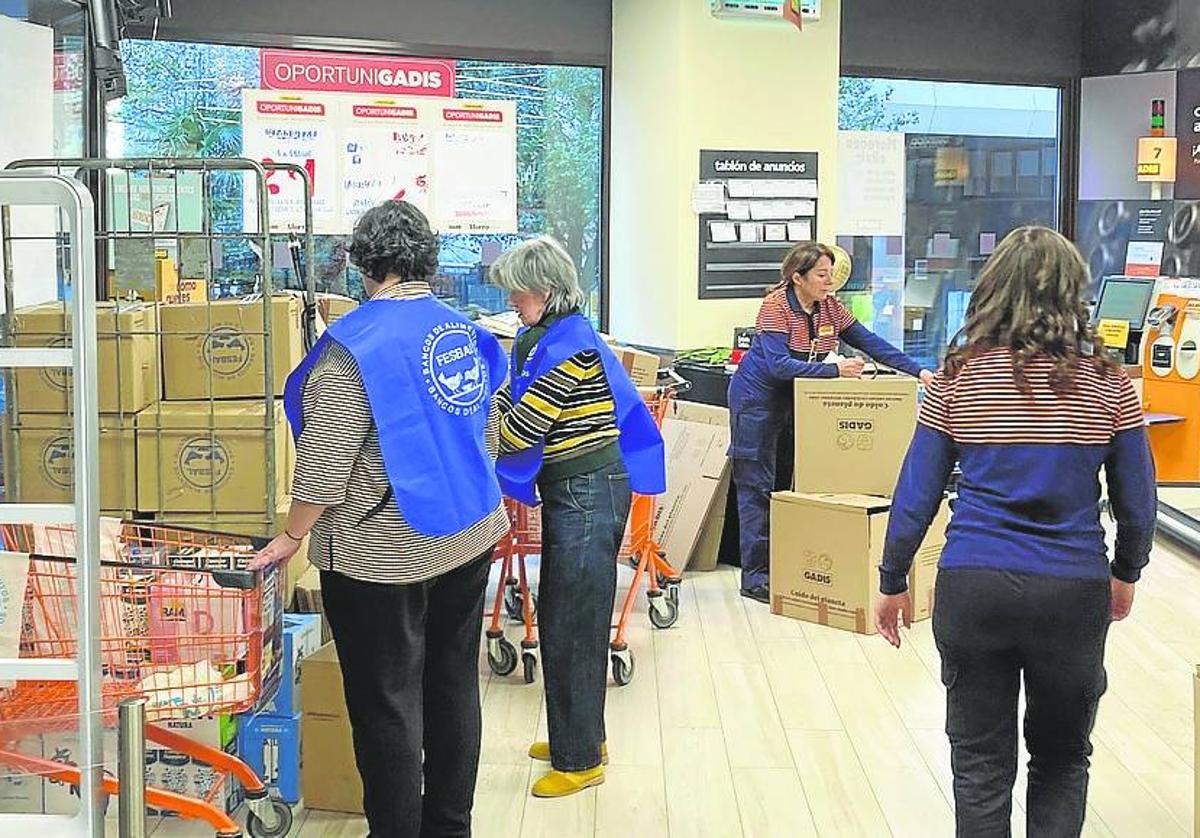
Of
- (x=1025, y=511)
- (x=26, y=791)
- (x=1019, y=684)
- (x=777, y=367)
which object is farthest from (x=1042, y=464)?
(x=777, y=367)

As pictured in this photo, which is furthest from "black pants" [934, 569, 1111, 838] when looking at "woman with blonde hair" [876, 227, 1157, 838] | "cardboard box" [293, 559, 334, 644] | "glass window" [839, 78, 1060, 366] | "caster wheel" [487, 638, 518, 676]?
"glass window" [839, 78, 1060, 366]

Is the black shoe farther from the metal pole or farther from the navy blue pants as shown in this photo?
the metal pole

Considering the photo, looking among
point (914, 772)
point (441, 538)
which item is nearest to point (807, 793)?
point (914, 772)

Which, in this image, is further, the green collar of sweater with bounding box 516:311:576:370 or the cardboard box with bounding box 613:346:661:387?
the cardboard box with bounding box 613:346:661:387

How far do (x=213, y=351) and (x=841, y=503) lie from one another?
2.60 m

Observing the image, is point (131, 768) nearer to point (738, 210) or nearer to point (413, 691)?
point (413, 691)

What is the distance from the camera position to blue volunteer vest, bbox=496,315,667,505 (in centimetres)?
379

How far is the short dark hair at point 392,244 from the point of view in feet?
10.0

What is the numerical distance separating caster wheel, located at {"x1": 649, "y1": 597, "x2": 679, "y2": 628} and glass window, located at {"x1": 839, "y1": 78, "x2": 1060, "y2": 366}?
2952mm

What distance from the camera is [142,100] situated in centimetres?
693

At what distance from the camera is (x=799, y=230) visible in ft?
24.4

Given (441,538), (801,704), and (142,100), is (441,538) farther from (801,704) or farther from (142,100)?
(142,100)

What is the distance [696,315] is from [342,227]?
69.5 inches

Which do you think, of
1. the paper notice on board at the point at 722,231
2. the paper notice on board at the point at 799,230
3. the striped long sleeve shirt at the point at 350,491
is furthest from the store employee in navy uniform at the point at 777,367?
the striped long sleeve shirt at the point at 350,491
